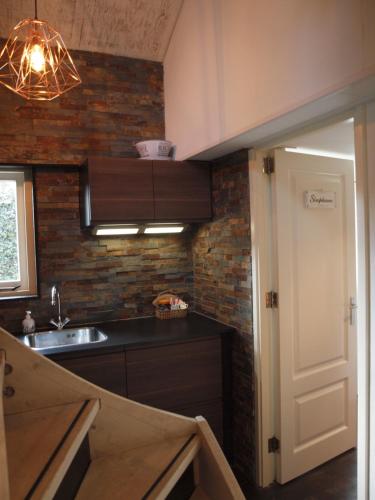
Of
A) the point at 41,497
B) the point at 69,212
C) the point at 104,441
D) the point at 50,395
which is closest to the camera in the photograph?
the point at 41,497

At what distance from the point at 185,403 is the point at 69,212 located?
5.31 feet

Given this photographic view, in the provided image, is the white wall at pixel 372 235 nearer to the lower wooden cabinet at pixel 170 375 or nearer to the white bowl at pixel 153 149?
the lower wooden cabinet at pixel 170 375

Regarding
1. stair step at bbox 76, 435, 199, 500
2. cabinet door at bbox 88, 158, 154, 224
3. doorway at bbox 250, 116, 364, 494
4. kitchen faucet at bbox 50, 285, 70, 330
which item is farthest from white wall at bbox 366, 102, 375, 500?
kitchen faucet at bbox 50, 285, 70, 330

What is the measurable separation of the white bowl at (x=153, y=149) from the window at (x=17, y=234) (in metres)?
0.87

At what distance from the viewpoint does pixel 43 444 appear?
3.91ft

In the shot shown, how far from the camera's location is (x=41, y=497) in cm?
100

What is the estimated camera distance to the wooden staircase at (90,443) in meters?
1.15

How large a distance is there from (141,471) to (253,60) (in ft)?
6.54

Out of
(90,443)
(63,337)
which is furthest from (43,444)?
(63,337)

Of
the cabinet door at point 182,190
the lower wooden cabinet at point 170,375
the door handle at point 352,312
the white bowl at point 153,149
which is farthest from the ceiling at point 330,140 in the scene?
the lower wooden cabinet at point 170,375

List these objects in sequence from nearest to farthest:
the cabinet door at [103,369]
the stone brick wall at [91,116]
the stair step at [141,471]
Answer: the stair step at [141,471], the cabinet door at [103,369], the stone brick wall at [91,116]

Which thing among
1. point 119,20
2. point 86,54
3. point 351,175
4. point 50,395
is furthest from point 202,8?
point 50,395

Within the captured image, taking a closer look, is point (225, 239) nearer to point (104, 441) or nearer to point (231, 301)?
point (231, 301)

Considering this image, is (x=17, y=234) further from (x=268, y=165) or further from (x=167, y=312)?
(x=268, y=165)
